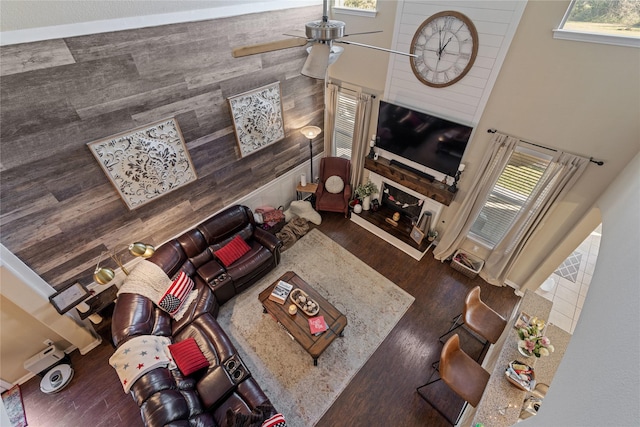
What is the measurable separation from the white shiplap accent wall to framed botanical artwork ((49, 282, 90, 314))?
545 centimetres

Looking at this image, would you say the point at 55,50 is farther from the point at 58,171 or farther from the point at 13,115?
the point at 58,171

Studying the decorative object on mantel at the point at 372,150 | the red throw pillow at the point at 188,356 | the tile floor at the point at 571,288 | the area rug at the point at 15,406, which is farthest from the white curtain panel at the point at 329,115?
the area rug at the point at 15,406

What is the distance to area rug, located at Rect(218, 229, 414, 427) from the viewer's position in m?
3.76

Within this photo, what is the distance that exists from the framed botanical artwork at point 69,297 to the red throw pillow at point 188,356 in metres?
1.36

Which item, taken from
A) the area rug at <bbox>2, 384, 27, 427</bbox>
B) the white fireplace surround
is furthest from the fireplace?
the area rug at <bbox>2, 384, 27, 427</bbox>

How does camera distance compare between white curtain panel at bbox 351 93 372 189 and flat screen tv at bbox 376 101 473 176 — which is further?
white curtain panel at bbox 351 93 372 189

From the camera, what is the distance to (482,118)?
13.6 ft

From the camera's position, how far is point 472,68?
3.89 meters

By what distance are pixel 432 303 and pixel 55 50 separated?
19.2 feet

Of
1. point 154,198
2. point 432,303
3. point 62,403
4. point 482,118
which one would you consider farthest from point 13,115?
point 432,303

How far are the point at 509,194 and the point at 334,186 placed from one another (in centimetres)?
319

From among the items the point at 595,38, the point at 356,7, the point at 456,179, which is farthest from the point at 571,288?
the point at 356,7

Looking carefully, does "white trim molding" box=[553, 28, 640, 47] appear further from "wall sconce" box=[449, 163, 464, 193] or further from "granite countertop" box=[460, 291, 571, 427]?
"granite countertop" box=[460, 291, 571, 427]

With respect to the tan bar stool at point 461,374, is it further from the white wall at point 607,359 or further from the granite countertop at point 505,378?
the white wall at point 607,359
